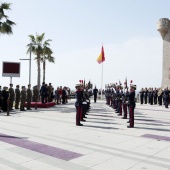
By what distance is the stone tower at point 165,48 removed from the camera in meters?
30.8

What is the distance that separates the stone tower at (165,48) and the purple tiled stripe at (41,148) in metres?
25.0

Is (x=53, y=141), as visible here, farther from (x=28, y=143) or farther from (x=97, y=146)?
(x=97, y=146)

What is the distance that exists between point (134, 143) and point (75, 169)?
307cm

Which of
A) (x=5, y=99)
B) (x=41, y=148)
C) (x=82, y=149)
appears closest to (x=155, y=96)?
(x=5, y=99)

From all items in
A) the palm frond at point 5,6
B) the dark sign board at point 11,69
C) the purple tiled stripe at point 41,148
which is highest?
the palm frond at point 5,6

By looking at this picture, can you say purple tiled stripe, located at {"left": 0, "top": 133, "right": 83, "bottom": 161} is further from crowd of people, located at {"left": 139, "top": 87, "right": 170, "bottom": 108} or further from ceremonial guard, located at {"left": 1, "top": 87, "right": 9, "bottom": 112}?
crowd of people, located at {"left": 139, "top": 87, "right": 170, "bottom": 108}

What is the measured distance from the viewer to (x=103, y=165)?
5727 millimetres

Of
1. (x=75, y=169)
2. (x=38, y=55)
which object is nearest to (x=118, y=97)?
(x=75, y=169)

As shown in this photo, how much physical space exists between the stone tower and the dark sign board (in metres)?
17.2

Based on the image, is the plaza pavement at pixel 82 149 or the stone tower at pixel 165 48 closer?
the plaza pavement at pixel 82 149

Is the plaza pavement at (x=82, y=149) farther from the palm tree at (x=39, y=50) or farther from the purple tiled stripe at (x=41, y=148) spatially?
the palm tree at (x=39, y=50)

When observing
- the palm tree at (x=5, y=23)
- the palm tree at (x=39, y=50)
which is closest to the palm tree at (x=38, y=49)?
the palm tree at (x=39, y=50)

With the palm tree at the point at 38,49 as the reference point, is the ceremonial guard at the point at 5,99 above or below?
below

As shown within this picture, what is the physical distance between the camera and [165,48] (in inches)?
1227
